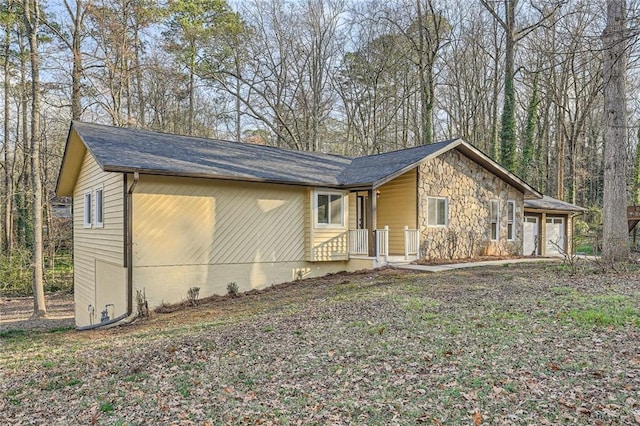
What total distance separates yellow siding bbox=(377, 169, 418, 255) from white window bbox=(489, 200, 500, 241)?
3747 mm

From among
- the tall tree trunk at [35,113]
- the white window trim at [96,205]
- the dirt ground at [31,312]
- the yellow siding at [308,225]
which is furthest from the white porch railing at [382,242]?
the tall tree trunk at [35,113]

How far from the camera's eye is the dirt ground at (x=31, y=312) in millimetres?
13898

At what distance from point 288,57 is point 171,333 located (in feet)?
71.7

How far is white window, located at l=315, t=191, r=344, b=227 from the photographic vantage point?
1277cm

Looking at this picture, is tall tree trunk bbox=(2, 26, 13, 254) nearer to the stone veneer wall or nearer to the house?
the house

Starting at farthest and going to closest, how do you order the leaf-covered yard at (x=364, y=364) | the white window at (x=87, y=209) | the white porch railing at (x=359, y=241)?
the white window at (x=87, y=209), the white porch railing at (x=359, y=241), the leaf-covered yard at (x=364, y=364)

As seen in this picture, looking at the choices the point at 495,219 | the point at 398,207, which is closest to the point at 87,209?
the point at 398,207

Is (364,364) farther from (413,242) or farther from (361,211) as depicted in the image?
(361,211)

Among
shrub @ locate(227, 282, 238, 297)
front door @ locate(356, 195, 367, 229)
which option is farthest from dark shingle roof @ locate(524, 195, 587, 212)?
shrub @ locate(227, 282, 238, 297)

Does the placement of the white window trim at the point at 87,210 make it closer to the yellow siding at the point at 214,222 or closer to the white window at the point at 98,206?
the white window at the point at 98,206

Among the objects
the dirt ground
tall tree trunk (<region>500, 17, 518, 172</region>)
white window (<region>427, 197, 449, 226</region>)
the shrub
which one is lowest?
the dirt ground

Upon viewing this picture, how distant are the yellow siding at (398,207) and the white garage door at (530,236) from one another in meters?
7.34

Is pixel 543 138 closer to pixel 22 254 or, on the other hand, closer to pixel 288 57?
pixel 288 57

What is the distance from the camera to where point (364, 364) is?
17.1 feet
